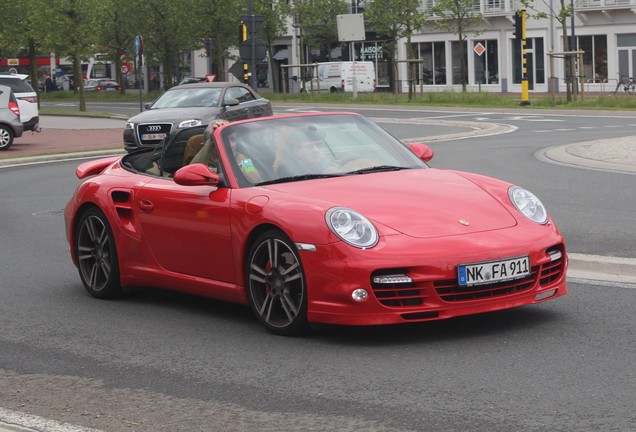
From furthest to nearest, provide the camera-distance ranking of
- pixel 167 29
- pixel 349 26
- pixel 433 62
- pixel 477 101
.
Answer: pixel 433 62 → pixel 167 29 → pixel 349 26 → pixel 477 101

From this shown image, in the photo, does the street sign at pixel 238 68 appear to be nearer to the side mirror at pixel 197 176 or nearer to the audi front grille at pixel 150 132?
the audi front grille at pixel 150 132

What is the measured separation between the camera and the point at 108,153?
95.7 ft

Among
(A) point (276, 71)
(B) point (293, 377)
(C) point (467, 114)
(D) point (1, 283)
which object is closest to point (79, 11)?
(C) point (467, 114)

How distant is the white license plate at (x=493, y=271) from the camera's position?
23.0 feet

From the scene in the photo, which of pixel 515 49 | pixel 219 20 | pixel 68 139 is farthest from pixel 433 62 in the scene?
pixel 68 139

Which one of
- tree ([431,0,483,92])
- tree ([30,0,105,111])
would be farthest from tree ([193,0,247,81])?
tree ([30,0,105,111])

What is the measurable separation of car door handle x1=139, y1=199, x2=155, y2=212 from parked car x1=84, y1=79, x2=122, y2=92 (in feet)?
308

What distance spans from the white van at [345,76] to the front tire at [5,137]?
4442 centimetres

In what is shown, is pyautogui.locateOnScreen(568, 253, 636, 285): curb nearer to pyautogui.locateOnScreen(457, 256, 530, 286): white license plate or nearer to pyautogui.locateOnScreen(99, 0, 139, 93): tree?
pyautogui.locateOnScreen(457, 256, 530, 286): white license plate

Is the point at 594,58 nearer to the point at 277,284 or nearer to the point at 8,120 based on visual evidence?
the point at 8,120

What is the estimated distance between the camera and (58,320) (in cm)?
844

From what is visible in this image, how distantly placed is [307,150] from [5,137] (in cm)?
2426

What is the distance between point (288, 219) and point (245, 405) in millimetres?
1655

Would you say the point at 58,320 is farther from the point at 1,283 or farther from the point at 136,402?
the point at 136,402
